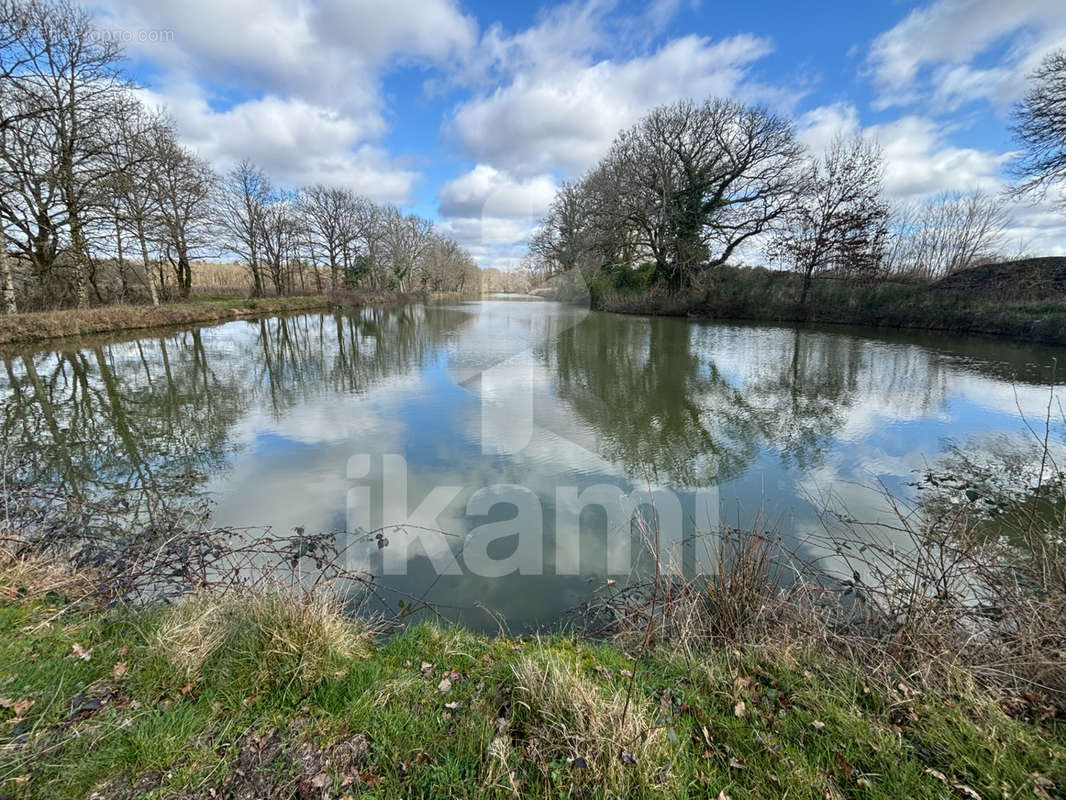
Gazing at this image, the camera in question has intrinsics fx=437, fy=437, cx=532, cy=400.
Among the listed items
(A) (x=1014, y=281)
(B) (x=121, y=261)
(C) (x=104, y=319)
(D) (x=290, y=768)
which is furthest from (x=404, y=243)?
(D) (x=290, y=768)

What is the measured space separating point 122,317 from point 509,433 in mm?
17635

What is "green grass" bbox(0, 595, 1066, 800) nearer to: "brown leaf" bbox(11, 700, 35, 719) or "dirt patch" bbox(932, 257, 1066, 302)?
"brown leaf" bbox(11, 700, 35, 719)

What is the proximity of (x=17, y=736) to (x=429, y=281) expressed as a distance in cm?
5439

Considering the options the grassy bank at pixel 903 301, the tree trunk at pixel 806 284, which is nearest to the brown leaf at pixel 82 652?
the grassy bank at pixel 903 301

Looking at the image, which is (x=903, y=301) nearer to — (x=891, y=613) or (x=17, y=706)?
(x=891, y=613)

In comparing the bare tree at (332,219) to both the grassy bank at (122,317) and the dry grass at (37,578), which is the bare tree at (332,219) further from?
the dry grass at (37,578)

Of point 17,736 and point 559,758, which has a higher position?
point 17,736

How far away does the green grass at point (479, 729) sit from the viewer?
1.56m

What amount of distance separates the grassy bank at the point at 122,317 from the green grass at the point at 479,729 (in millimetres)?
16161

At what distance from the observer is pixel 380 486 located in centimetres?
476

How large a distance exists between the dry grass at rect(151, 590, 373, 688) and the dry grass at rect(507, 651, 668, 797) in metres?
0.98

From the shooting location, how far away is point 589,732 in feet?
5.58

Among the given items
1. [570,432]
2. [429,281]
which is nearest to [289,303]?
[429,281]

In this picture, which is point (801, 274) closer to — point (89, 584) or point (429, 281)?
point (89, 584)
